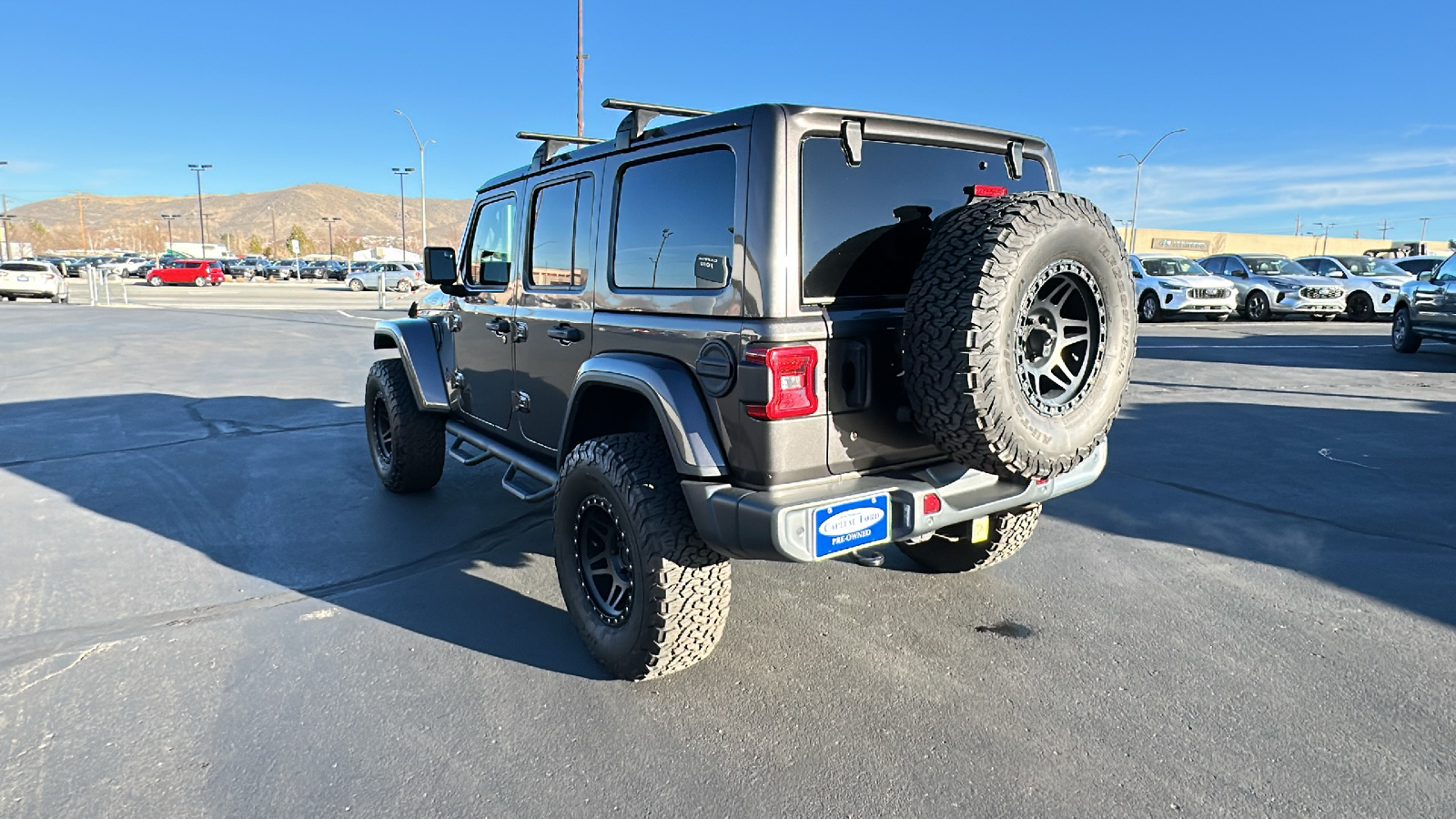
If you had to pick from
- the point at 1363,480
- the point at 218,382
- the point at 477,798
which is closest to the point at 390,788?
the point at 477,798

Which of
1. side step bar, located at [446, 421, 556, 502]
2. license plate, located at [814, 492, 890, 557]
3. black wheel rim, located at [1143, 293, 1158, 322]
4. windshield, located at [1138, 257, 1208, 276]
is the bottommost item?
side step bar, located at [446, 421, 556, 502]

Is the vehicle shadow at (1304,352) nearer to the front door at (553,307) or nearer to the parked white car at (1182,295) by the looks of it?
the parked white car at (1182,295)

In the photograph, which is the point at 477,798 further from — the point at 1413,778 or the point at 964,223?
the point at 1413,778

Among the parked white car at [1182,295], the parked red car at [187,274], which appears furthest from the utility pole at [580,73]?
the parked red car at [187,274]

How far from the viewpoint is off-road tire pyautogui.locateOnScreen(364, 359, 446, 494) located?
544 cm

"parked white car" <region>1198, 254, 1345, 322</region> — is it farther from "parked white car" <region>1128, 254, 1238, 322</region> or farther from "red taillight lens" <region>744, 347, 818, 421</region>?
"red taillight lens" <region>744, 347, 818, 421</region>

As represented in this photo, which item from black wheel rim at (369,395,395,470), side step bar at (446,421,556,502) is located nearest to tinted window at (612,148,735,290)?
side step bar at (446,421,556,502)

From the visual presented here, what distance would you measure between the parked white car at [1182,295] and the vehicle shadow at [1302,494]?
1275cm

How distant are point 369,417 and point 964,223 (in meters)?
4.60

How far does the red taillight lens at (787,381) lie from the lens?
2.73 meters

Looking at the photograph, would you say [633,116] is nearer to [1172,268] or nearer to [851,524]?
[851,524]

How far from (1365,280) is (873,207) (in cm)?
2319

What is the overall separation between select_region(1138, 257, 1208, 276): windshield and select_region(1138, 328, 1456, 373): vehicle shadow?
4.77 metres

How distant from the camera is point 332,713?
118 inches
